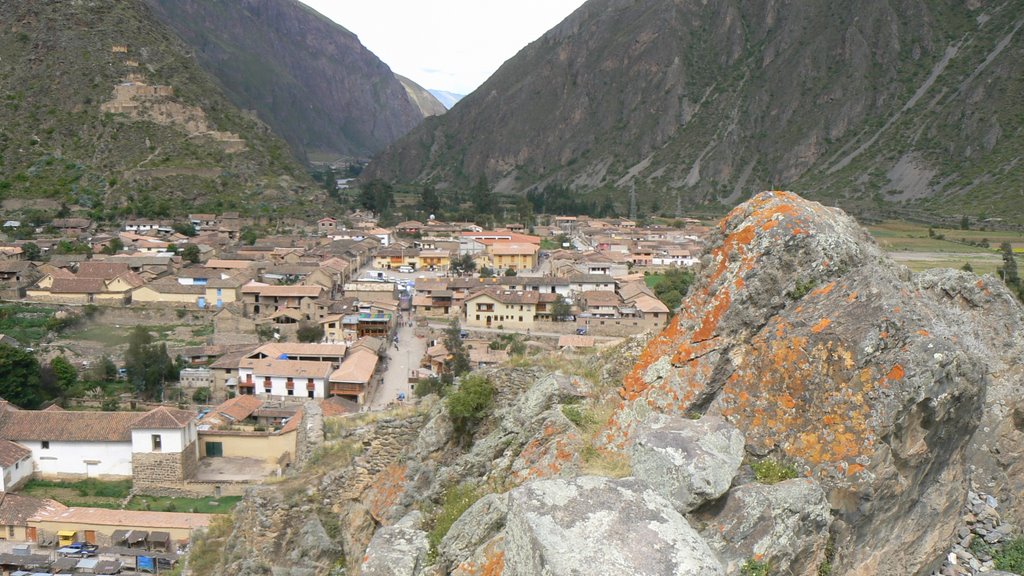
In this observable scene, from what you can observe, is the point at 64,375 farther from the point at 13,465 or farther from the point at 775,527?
the point at 775,527

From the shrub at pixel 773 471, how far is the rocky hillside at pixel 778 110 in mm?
94580

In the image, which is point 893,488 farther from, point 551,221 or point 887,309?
point 551,221

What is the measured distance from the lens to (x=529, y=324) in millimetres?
45219

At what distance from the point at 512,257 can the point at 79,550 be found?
A: 1857 inches

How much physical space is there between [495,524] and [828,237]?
313 cm

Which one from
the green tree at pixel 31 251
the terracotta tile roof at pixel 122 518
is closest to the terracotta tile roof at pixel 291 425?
the terracotta tile roof at pixel 122 518

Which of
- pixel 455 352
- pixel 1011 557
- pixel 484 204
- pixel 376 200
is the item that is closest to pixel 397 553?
pixel 1011 557

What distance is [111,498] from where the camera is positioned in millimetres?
24266

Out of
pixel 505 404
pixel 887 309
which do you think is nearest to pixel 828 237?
pixel 887 309

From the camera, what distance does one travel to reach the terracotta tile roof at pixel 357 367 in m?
32.3

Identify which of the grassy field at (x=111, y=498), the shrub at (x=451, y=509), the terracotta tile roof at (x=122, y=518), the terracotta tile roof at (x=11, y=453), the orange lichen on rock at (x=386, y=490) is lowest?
the grassy field at (x=111, y=498)

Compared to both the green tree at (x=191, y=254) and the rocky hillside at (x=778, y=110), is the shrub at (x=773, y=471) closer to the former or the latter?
the green tree at (x=191, y=254)

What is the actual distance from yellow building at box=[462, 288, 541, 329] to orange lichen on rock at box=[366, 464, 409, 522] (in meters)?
36.9

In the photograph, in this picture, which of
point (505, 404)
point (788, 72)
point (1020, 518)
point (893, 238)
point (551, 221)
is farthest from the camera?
point (788, 72)
